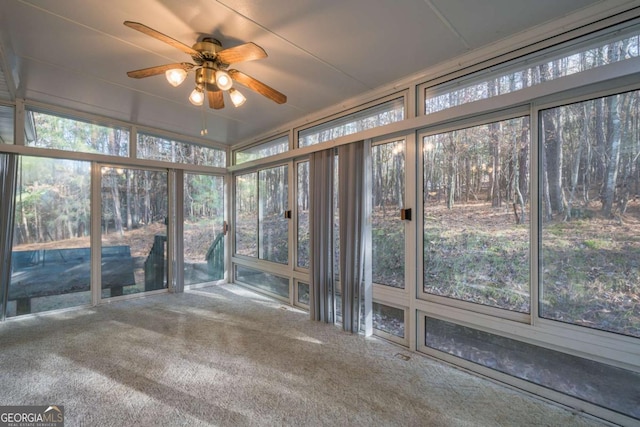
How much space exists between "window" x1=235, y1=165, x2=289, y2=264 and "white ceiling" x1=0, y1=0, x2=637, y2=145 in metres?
1.53

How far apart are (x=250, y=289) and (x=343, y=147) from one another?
2998 millimetres

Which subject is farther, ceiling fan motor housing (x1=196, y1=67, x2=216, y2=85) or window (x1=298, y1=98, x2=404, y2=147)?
window (x1=298, y1=98, x2=404, y2=147)

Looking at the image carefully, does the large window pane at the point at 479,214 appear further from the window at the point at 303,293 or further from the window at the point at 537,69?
the window at the point at 303,293

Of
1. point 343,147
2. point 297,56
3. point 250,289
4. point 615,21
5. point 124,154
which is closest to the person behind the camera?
point 615,21

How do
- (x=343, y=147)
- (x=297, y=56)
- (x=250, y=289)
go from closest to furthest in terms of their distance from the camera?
(x=297, y=56) < (x=343, y=147) < (x=250, y=289)

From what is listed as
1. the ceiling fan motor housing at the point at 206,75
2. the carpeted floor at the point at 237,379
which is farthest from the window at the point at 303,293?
the ceiling fan motor housing at the point at 206,75

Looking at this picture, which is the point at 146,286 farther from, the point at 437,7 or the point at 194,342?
the point at 437,7

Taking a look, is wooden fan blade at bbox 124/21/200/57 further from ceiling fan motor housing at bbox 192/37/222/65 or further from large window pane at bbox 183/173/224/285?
large window pane at bbox 183/173/224/285

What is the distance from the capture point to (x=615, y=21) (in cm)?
170

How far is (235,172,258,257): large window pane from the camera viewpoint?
184 inches

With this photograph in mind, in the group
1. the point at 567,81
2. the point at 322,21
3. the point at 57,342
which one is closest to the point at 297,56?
the point at 322,21

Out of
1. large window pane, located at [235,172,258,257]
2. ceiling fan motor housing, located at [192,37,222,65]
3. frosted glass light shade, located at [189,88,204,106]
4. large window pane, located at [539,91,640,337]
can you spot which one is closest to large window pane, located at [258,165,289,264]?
large window pane, located at [235,172,258,257]

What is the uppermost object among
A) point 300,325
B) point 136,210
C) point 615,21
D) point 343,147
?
point 615,21

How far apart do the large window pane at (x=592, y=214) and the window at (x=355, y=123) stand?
1267mm
